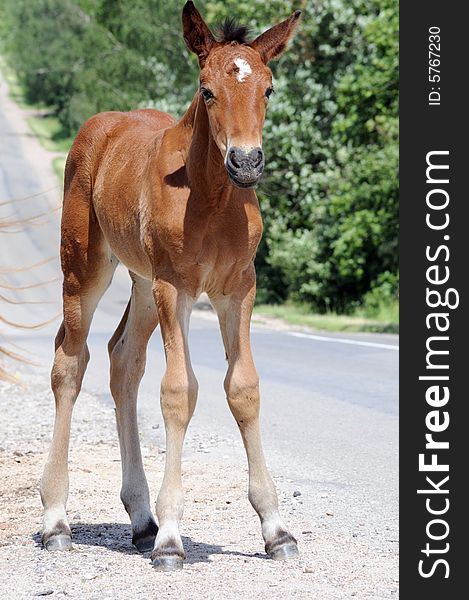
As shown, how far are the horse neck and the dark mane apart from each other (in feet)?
1.07

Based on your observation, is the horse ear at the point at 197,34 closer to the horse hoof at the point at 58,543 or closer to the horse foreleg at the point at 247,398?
the horse foreleg at the point at 247,398

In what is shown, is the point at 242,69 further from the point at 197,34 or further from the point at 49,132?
the point at 49,132

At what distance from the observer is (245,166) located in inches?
→ 216

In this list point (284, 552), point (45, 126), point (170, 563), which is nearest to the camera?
point (170, 563)

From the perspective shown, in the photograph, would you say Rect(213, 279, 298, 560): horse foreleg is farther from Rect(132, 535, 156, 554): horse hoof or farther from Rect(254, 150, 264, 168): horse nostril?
Rect(254, 150, 264, 168): horse nostril

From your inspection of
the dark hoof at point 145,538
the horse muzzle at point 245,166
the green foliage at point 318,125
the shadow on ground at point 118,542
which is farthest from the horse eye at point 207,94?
the green foliage at point 318,125

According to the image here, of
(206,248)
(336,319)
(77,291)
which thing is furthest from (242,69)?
(336,319)

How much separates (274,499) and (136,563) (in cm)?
78

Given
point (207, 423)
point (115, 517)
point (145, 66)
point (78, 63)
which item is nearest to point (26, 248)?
point (145, 66)

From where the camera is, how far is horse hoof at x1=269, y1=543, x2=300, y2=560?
20.1 feet

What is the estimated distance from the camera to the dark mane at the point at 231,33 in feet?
20.0

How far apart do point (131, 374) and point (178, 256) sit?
1388 millimetres

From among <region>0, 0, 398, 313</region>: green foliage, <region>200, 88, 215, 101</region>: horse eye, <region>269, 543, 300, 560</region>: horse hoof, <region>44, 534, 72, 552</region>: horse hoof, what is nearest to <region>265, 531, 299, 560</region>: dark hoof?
<region>269, 543, 300, 560</region>: horse hoof

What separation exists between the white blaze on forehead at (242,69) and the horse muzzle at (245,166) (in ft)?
1.43
